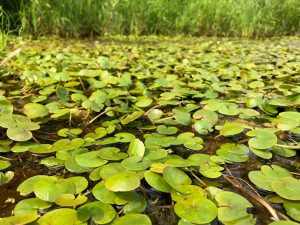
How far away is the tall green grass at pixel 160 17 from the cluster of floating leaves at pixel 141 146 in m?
2.40

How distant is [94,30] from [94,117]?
362cm

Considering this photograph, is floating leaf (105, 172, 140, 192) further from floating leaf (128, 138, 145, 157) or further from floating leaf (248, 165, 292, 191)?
floating leaf (248, 165, 292, 191)

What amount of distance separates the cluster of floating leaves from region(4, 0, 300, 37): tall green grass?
7.87 ft

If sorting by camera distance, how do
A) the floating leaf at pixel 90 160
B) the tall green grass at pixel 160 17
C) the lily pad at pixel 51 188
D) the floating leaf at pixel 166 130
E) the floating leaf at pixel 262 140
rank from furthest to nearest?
the tall green grass at pixel 160 17 → the floating leaf at pixel 166 130 → the floating leaf at pixel 262 140 → the floating leaf at pixel 90 160 → the lily pad at pixel 51 188

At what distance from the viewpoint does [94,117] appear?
1.37 meters

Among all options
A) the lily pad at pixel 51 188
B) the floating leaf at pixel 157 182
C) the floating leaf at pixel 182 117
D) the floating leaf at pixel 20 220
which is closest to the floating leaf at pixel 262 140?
the floating leaf at pixel 182 117

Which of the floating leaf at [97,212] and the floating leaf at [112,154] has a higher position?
the floating leaf at [97,212]

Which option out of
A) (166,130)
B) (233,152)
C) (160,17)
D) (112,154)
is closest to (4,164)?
(112,154)

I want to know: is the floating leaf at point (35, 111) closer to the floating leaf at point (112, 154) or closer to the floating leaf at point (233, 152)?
the floating leaf at point (112, 154)

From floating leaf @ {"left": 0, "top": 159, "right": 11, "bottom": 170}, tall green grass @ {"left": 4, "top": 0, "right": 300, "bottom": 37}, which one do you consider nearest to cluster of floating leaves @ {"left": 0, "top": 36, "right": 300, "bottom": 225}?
floating leaf @ {"left": 0, "top": 159, "right": 11, "bottom": 170}

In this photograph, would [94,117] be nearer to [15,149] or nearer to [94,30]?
[15,149]

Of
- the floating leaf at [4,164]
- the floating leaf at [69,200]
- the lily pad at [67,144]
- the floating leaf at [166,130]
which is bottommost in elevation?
the floating leaf at [166,130]

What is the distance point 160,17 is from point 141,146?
4340 mm

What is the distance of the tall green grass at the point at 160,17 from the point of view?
164 inches
